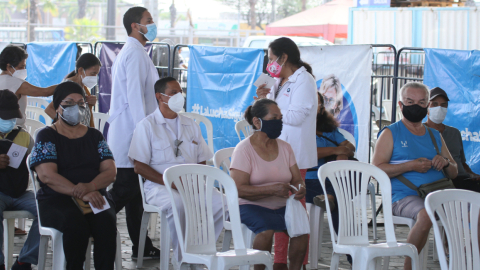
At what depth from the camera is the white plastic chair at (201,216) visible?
11.0ft

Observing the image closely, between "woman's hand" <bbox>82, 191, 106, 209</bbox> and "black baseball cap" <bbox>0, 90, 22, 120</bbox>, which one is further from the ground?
"black baseball cap" <bbox>0, 90, 22, 120</bbox>

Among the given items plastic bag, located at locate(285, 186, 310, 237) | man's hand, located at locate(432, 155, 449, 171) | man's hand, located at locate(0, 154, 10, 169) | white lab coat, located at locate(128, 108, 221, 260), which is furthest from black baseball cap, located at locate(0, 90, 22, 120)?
man's hand, located at locate(432, 155, 449, 171)

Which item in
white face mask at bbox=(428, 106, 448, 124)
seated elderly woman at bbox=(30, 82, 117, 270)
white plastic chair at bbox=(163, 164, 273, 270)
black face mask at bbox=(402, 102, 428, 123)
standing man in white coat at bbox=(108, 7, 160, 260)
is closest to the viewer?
white plastic chair at bbox=(163, 164, 273, 270)

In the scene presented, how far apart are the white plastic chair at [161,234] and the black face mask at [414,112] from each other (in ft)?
6.93

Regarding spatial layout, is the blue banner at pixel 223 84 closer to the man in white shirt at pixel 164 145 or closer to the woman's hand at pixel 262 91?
the woman's hand at pixel 262 91

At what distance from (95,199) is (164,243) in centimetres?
65

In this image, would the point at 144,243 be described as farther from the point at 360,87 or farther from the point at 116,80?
the point at 360,87

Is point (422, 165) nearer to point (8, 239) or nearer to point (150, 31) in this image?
point (150, 31)

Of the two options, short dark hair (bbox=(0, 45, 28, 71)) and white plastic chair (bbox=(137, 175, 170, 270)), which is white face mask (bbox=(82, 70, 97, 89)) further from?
white plastic chair (bbox=(137, 175, 170, 270))

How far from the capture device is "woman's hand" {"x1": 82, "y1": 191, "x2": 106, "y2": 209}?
3633 mm

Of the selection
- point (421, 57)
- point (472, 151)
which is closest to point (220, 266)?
point (472, 151)

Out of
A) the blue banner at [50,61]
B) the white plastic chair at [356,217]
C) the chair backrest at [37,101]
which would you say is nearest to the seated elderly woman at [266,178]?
the white plastic chair at [356,217]

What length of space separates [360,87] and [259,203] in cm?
294

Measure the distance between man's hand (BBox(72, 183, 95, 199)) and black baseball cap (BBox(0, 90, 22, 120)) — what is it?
0.99 meters
